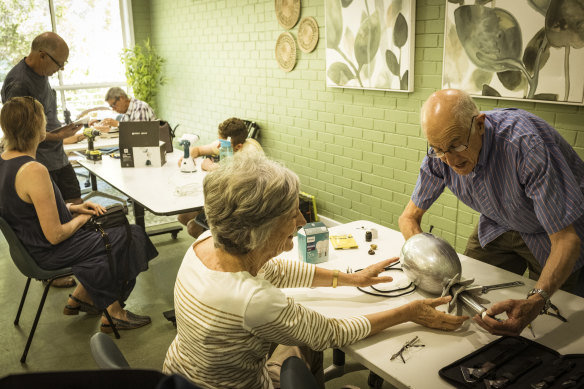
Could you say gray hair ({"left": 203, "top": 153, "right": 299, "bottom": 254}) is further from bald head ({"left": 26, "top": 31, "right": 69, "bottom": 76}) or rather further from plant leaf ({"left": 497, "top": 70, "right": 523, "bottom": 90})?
bald head ({"left": 26, "top": 31, "right": 69, "bottom": 76})

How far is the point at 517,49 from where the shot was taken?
3.06m

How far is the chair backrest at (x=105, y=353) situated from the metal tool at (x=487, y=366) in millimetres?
948

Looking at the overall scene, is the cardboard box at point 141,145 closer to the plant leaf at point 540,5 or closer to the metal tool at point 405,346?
the plant leaf at point 540,5

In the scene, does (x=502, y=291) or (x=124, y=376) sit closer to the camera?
(x=124, y=376)

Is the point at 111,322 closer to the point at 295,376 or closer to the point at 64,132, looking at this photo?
the point at 64,132

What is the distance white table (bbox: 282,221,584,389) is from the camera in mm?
1462

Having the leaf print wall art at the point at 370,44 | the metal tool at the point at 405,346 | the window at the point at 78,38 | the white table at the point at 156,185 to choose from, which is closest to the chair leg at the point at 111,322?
the white table at the point at 156,185

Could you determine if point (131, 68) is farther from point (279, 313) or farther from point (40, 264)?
point (279, 313)

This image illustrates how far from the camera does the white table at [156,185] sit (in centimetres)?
329

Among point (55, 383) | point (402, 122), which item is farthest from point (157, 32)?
point (55, 383)

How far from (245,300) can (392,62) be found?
2.93 metres

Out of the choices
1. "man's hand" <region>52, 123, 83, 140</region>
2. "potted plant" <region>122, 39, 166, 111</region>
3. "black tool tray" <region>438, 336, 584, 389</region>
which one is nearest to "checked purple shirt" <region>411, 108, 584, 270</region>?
"black tool tray" <region>438, 336, 584, 389</region>

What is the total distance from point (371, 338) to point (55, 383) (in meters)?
1.15

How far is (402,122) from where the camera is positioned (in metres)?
3.96
